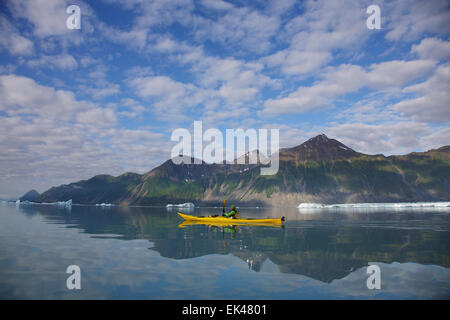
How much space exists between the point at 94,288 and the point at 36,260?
10919 mm

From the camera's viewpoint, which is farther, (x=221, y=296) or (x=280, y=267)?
(x=280, y=267)

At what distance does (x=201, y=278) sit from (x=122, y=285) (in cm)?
489

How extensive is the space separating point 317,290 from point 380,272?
22.6 ft

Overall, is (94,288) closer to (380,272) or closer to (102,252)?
(102,252)

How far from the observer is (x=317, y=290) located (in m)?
16.0

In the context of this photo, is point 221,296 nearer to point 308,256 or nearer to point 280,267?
point 280,267

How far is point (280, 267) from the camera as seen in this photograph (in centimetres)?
2152
